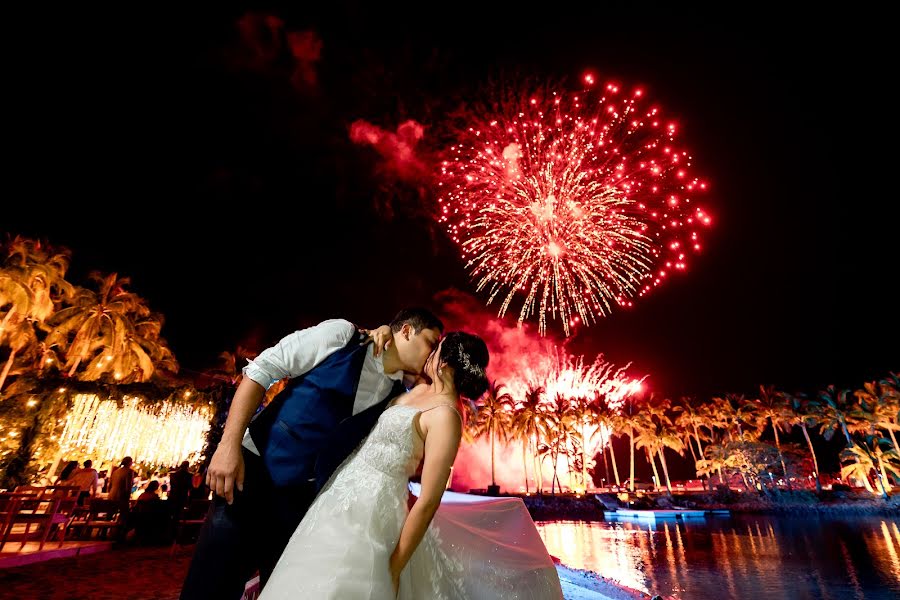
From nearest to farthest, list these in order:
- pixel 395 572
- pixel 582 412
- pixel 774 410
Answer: pixel 395 572 → pixel 582 412 → pixel 774 410

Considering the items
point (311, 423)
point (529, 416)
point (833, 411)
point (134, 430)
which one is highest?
point (833, 411)

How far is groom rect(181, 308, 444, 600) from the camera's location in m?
2.05

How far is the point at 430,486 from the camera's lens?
2.01m

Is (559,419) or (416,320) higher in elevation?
(559,419)

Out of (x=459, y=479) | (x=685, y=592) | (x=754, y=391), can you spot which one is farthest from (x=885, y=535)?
(x=754, y=391)

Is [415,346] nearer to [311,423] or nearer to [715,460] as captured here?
[311,423]

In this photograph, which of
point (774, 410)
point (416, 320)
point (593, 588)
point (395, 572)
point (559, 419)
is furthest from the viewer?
point (774, 410)

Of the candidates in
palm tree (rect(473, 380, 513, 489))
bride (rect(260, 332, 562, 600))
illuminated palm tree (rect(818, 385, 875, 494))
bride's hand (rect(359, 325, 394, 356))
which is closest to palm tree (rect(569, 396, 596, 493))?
palm tree (rect(473, 380, 513, 489))

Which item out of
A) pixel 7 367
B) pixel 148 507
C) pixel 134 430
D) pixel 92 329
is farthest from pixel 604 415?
pixel 7 367

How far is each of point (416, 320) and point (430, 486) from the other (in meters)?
0.96

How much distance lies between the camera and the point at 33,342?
21562 mm

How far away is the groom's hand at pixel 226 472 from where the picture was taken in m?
2.01

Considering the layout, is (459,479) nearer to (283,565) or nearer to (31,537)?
(31,537)

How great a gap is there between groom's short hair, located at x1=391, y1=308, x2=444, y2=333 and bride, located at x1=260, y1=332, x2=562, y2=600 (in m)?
0.13
